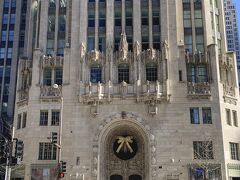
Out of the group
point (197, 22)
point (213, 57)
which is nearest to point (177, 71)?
point (213, 57)

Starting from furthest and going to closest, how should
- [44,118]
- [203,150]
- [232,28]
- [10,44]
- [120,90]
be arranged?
1. [232,28]
2. [10,44]
3. [44,118]
4. [120,90]
5. [203,150]

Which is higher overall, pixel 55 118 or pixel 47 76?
pixel 47 76

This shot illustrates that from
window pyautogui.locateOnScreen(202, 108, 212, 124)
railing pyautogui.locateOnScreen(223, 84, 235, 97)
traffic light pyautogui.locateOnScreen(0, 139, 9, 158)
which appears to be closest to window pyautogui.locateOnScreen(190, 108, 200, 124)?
window pyautogui.locateOnScreen(202, 108, 212, 124)

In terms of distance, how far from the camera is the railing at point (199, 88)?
51.4 meters

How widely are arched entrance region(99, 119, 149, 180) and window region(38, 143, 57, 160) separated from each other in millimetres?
6411

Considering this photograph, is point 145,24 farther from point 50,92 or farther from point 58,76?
point 50,92

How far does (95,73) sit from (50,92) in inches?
268

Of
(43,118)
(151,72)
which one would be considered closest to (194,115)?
(151,72)

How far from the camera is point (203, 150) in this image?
48938mm

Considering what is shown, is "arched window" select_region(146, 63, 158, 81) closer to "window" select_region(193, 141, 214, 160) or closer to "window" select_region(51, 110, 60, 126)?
"window" select_region(193, 141, 214, 160)

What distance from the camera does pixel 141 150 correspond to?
169 ft

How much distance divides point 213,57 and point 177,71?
18.2 ft

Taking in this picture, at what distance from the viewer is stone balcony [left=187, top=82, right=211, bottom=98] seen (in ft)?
168

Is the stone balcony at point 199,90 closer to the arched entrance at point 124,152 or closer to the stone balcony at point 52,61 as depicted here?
the arched entrance at point 124,152
